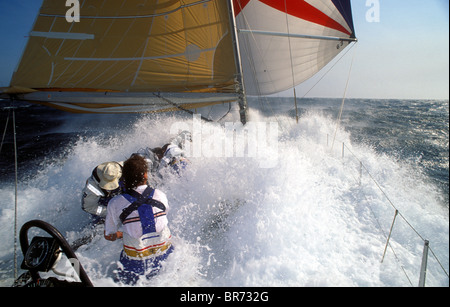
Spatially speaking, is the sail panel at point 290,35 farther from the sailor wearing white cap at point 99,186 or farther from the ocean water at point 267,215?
the sailor wearing white cap at point 99,186

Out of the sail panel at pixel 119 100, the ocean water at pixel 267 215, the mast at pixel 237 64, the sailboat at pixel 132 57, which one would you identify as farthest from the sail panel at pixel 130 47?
the ocean water at pixel 267 215

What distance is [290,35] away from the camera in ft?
19.6

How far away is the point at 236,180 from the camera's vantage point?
385 centimetres

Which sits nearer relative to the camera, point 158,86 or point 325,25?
point 158,86

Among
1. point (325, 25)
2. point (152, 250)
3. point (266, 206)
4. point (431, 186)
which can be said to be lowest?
point (431, 186)

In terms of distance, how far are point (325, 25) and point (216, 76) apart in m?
4.98

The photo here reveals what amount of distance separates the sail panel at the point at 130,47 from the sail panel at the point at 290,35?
2.32m

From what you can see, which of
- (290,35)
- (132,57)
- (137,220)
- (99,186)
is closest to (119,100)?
(132,57)

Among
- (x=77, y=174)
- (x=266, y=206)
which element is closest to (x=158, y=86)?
(x=266, y=206)

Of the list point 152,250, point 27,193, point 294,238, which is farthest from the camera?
point 27,193

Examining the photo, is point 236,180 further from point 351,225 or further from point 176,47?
point 176,47

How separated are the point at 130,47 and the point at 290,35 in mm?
4597

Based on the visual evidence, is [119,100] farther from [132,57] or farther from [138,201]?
[138,201]

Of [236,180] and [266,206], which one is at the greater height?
[236,180]
